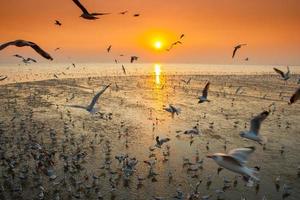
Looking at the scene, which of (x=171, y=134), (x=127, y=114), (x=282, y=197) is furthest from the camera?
(x=127, y=114)

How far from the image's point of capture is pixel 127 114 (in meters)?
46.9

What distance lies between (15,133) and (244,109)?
36.0 metres

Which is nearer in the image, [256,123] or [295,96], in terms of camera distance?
[295,96]

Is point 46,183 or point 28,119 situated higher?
point 28,119

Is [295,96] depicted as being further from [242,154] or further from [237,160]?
[237,160]

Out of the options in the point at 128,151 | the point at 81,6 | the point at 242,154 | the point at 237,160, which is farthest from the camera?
the point at 128,151

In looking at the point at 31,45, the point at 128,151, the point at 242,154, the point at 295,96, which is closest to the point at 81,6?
the point at 31,45

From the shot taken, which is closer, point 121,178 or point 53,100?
point 121,178

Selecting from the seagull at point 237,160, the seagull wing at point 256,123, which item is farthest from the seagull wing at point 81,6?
the seagull wing at point 256,123

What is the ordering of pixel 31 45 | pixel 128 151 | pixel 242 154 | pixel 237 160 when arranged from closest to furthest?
pixel 31 45
pixel 237 160
pixel 242 154
pixel 128 151

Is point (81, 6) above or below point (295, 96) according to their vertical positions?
above

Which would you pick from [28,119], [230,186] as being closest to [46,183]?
[230,186]

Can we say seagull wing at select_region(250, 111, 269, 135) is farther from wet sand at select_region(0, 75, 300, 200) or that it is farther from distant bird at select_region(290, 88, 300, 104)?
wet sand at select_region(0, 75, 300, 200)

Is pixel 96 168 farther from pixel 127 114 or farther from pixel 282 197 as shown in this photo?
pixel 127 114
